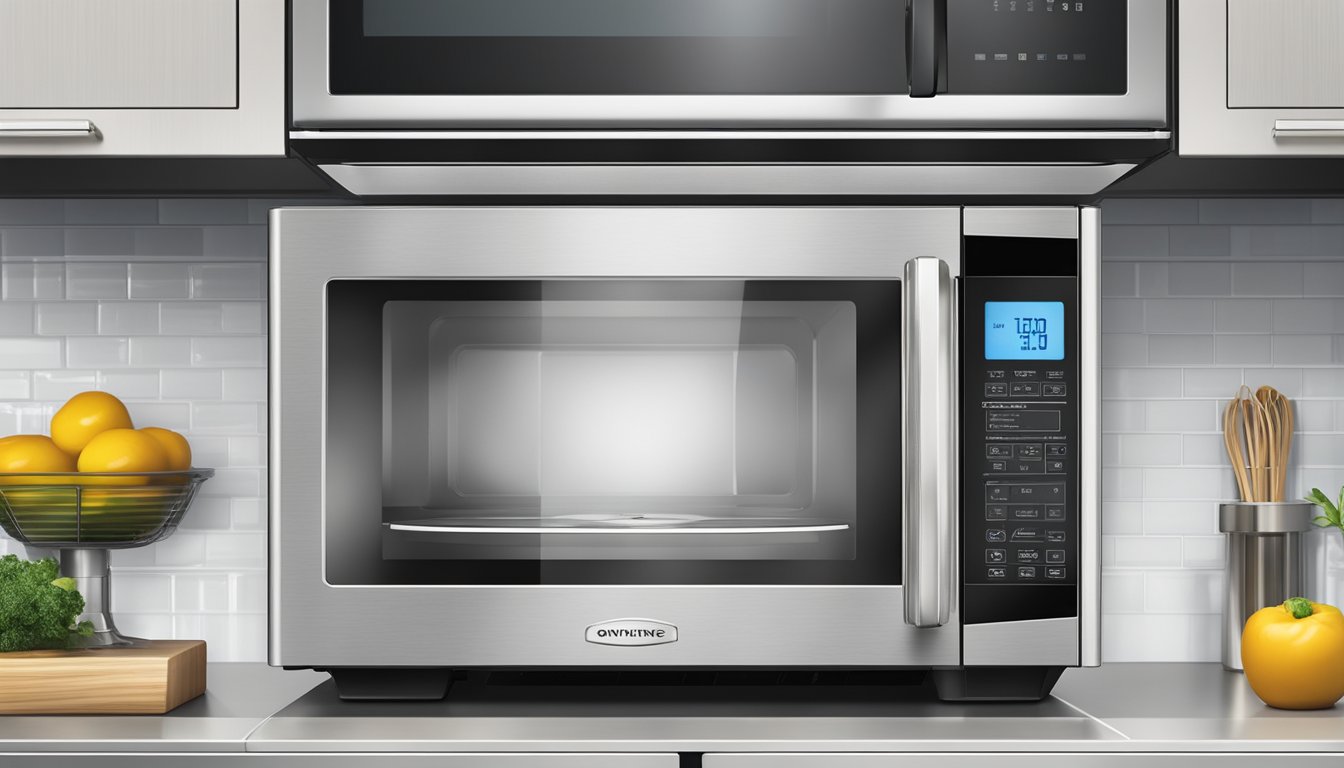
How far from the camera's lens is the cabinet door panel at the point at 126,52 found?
1.20 meters

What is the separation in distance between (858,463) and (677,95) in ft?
1.33

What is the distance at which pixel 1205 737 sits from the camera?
1083mm

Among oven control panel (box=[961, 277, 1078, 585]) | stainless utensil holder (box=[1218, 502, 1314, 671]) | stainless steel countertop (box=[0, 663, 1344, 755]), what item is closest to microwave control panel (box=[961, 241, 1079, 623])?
oven control panel (box=[961, 277, 1078, 585])

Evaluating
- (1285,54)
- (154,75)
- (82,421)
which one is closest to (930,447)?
(1285,54)

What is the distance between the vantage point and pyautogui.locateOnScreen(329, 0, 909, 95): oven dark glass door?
1.17m

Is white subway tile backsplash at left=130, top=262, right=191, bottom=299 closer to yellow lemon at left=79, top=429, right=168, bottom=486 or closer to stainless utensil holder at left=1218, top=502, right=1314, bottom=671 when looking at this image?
yellow lemon at left=79, top=429, right=168, bottom=486

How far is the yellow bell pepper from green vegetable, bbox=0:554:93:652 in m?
1.25

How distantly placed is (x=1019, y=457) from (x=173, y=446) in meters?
1.00

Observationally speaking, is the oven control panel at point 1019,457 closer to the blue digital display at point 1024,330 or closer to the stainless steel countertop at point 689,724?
the blue digital display at point 1024,330

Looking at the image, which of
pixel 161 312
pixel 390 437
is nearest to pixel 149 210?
pixel 161 312

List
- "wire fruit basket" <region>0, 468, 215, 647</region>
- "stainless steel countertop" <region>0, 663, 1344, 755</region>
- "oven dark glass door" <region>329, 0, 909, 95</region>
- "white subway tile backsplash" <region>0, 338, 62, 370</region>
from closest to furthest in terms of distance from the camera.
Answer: "stainless steel countertop" <region>0, 663, 1344, 755</region> < "oven dark glass door" <region>329, 0, 909, 95</region> < "wire fruit basket" <region>0, 468, 215, 647</region> < "white subway tile backsplash" <region>0, 338, 62, 370</region>

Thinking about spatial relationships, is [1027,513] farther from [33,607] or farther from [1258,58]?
[33,607]

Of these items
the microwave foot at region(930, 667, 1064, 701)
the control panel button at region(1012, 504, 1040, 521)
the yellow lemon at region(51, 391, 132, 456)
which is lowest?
the microwave foot at region(930, 667, 1064, 701)

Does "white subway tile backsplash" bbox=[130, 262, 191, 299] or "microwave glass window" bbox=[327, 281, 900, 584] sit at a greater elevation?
"white subway tile backsplash" bbox=[130, 262, 191, 299]
